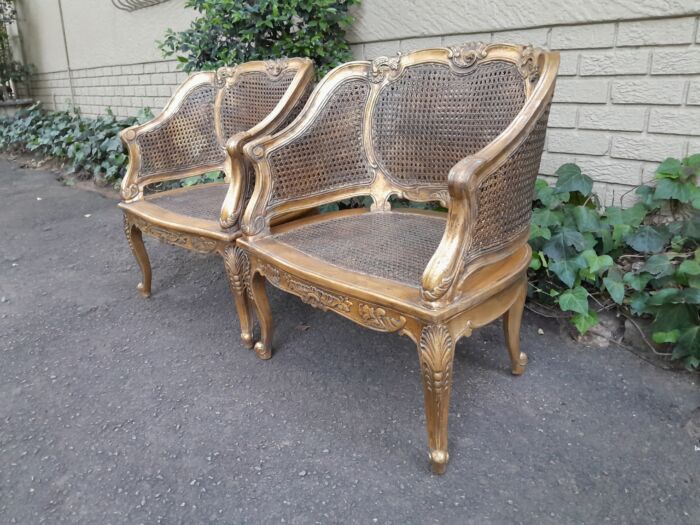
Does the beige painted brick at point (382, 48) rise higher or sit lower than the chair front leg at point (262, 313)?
higher

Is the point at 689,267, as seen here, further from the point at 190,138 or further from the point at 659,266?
the point at 190,138

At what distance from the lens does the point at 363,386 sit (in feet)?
6.47

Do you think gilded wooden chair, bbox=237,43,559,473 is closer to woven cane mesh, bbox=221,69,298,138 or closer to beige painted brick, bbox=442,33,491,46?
woven cane mesh, bbox=221,69,298,138

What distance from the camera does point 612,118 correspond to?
7.47ft

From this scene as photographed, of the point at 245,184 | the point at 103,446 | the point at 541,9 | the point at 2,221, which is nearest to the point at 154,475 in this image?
the point at 103,446

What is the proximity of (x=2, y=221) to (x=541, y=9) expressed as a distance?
417cm

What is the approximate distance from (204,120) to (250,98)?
1.12 feet

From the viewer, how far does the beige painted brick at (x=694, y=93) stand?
2033 mm

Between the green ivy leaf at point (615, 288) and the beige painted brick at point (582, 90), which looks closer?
the green ivy leaf at point (615, 288)

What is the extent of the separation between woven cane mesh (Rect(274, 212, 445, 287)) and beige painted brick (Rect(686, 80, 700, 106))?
1.10 m

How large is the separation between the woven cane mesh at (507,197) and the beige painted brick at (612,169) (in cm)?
89

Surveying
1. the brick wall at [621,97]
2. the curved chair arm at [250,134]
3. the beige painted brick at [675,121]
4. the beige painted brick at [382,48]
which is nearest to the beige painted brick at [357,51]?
the beige painted brick at [382,48]

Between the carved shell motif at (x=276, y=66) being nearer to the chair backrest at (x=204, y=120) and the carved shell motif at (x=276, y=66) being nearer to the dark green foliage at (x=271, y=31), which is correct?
the chair backrest at (x=204, y=120)

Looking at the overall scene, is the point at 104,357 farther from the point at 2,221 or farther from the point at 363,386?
the point at 2,221
